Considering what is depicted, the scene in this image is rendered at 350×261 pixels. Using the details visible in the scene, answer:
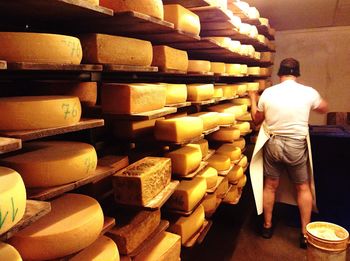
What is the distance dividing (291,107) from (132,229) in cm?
197

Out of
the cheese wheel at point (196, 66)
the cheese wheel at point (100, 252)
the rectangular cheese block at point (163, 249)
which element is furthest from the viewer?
the cheese wheel at point (196, 66)

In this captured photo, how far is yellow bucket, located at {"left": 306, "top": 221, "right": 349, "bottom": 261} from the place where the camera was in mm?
2488

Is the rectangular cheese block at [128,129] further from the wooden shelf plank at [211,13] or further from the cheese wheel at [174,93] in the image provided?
the wooden shelf plank at [211,13]

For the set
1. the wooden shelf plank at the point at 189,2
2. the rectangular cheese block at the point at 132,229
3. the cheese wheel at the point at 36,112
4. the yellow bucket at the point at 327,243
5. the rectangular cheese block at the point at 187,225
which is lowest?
the yellow bucket at the point at 327,243

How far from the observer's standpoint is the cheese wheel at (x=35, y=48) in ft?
3.77

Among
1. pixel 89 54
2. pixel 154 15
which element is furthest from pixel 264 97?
pixel 89 54

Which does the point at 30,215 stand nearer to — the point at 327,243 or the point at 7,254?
the point at 7,254

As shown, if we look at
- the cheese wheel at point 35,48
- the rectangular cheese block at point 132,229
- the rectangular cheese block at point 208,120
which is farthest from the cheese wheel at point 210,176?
the cheese wheel at point 35,48

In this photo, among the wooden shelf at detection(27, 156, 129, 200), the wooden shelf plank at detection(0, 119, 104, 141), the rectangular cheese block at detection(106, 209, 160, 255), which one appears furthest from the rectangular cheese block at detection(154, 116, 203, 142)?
the wooden shelf plank at detection(0, 119, 104, 141)

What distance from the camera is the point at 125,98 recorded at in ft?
5.70

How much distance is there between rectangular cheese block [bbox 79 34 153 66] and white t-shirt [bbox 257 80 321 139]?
1.76 metres

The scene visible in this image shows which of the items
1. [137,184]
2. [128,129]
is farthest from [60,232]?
[128,129]

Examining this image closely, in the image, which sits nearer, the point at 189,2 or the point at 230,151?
the point at 189,2

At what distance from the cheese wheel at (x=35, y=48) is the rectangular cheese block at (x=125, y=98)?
1.50 ft
